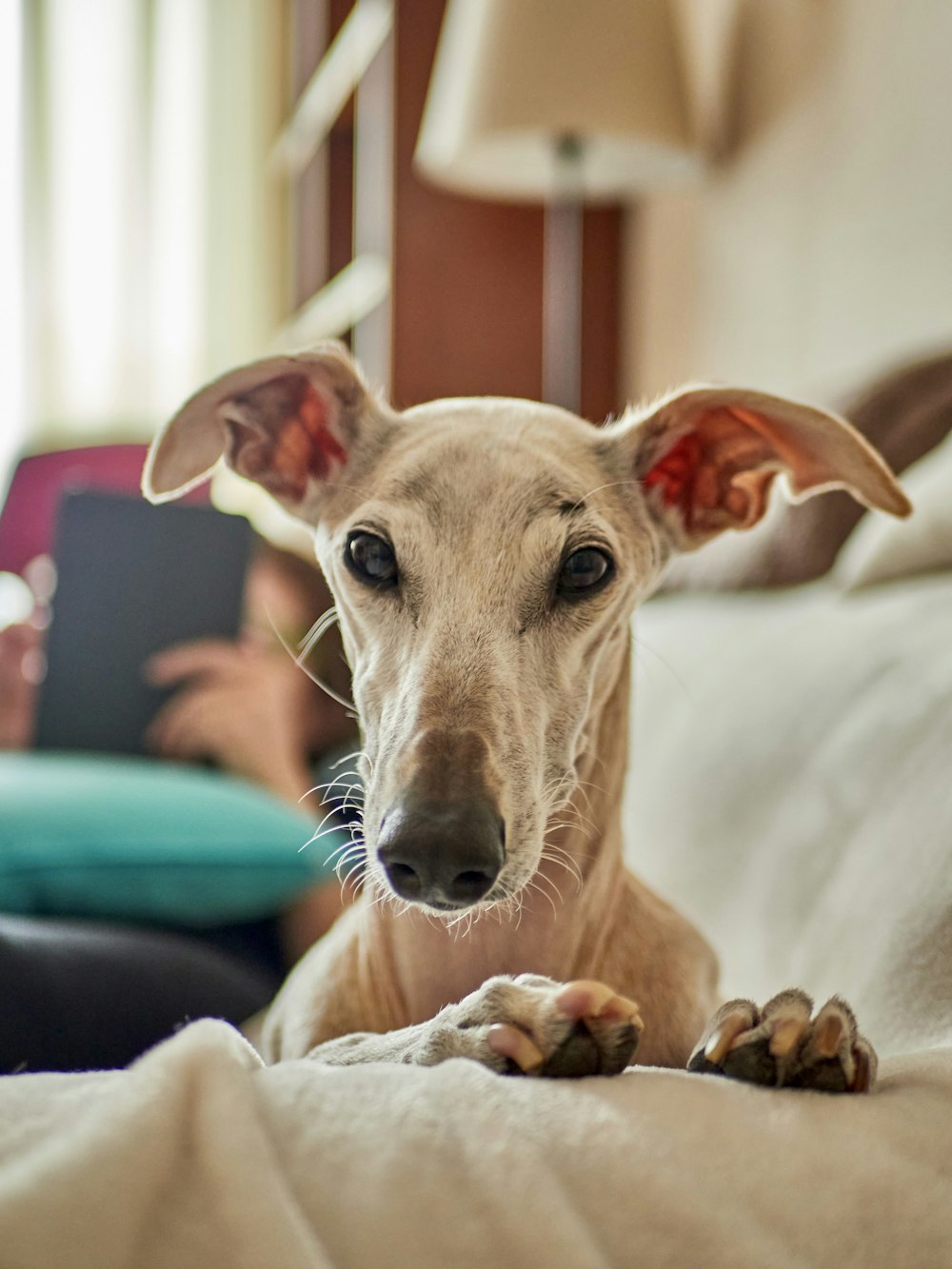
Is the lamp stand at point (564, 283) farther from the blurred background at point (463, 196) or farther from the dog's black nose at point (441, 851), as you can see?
the dog's black nose at point (441, 851)

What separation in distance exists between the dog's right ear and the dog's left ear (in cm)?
26

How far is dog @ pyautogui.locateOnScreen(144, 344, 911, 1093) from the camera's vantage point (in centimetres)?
81

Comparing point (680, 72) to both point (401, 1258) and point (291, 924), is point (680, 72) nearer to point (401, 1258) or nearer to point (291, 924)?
point (291, 924)

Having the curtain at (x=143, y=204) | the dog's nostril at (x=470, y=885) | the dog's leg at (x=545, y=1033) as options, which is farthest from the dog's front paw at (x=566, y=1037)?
the curtain at (x=143, y=204)

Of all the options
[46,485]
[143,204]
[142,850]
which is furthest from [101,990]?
[143,204]

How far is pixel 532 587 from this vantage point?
97 cm

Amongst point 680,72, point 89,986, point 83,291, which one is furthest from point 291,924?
point 83,291

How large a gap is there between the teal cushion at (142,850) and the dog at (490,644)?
0.34 metres

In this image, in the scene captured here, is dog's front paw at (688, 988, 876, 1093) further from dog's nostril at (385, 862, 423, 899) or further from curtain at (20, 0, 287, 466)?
curtain at (20, 0, 287, 466)

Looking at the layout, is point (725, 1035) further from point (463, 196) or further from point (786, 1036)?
point (463, 196)

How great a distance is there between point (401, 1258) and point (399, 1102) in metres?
0.08

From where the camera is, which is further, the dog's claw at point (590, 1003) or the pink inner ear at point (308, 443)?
the pink inner ear at point (308, 443)

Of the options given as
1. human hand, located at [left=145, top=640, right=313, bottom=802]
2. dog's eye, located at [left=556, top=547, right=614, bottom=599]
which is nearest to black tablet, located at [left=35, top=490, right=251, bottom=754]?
human hand, located at [left=145, top=640, right=313, bottom=802]

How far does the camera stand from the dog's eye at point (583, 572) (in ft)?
3.27
